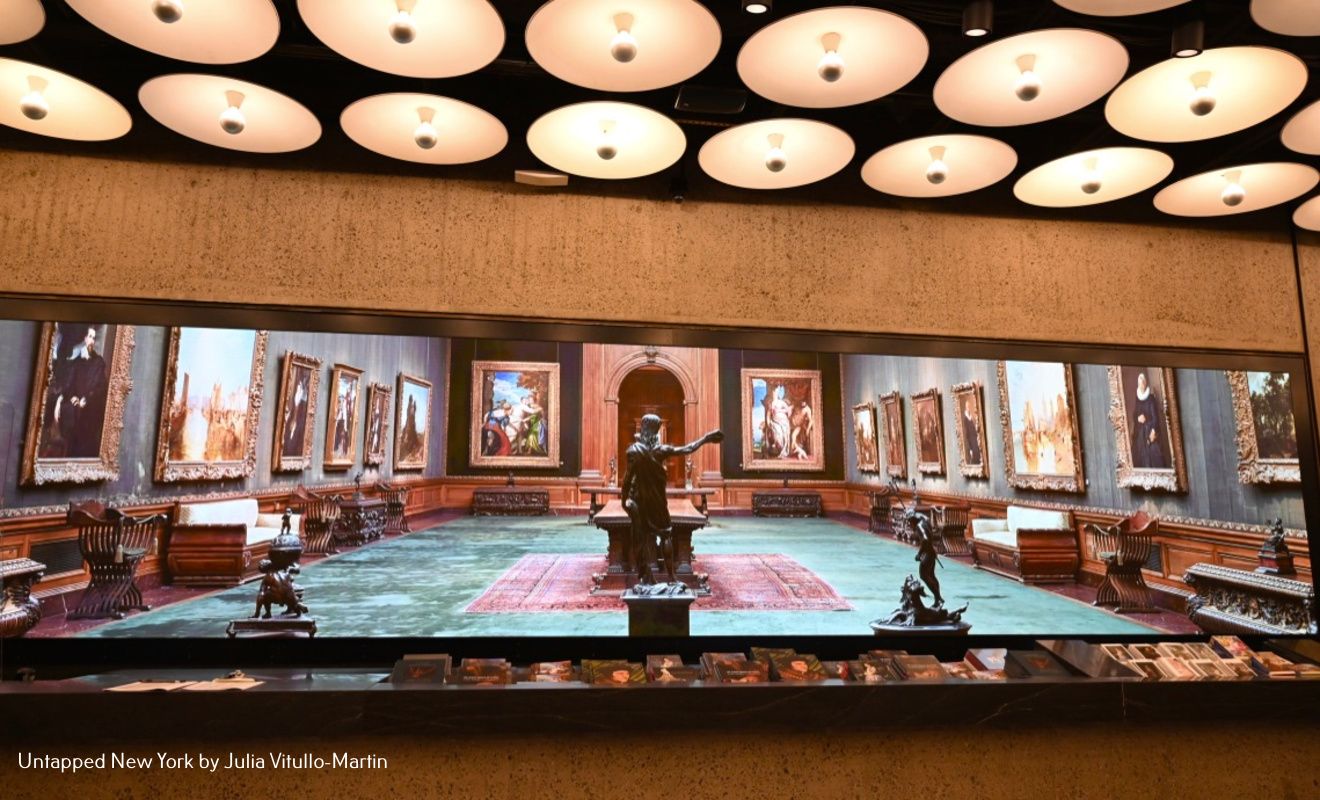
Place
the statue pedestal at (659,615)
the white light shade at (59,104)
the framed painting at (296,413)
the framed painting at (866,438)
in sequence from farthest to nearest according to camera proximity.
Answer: the framed painting at (866,438) < the framed painting at (296,413) < the statue pedestal at (659,615) < the white light shade at (59,104)

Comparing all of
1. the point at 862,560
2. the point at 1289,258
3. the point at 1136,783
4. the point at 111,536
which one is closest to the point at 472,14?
the point at 1136,783

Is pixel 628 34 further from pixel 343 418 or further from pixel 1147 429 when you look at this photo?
pixel 343 418

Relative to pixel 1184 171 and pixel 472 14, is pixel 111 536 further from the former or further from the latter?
pixel 1184 171

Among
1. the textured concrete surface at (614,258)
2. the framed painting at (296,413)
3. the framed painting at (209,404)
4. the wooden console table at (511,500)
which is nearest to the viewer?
the textured concrete surface at (614,258)

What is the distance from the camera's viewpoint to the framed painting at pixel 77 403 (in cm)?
515

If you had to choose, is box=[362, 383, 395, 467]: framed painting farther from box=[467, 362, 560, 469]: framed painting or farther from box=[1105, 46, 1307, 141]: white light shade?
box=[1105, 46, 1307, 141]: white light shade

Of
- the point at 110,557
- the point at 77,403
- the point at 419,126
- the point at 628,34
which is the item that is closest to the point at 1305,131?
the point at 628,34

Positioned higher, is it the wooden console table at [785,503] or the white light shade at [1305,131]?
the white light shade at [1305,131]

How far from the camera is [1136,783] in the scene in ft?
8.54

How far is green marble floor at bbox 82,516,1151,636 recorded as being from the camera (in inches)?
198

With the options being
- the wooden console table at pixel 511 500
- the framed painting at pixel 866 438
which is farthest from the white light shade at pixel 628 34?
the wooden console table at pixel 511 500

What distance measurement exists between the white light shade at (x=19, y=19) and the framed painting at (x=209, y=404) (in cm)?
502

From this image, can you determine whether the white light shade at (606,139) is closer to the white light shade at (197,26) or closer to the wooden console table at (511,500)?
the white light shade at (197,26)

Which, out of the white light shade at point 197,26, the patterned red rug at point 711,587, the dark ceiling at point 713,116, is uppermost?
the dark ceiling at point 713,116
